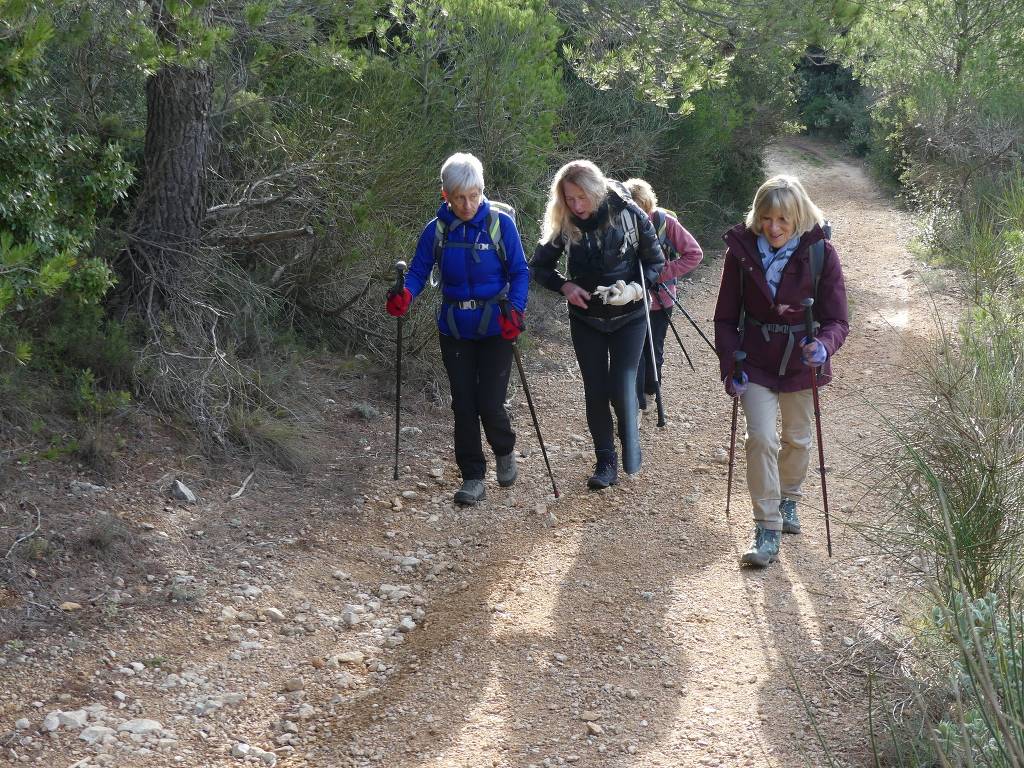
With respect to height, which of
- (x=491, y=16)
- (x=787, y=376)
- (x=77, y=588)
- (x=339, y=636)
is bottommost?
(x=339, y=636)

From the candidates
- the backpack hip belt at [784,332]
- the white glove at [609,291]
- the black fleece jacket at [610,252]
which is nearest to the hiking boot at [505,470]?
the black fleece jacket at [610,252]

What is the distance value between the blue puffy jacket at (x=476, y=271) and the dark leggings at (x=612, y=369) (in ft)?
1.86

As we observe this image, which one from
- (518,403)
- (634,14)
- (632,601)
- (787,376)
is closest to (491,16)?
(634,14)

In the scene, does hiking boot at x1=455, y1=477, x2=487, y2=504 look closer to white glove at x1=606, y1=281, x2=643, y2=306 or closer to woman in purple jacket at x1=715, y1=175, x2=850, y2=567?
white glove at x1=606, y1=281, x2=643, y2=306

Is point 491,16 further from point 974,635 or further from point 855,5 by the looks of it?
point 974,635

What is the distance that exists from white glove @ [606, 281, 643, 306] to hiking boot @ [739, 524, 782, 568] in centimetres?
153

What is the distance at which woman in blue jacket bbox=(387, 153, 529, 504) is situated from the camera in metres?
5.91

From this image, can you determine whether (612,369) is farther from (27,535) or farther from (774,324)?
(27,535)

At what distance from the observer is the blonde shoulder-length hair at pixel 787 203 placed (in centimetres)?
520

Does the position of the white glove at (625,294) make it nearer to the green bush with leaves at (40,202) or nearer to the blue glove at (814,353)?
the blue glove at (814,353)

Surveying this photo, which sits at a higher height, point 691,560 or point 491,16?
point 491,16

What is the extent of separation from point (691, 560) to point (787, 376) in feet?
3.90

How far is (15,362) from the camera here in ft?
19.8


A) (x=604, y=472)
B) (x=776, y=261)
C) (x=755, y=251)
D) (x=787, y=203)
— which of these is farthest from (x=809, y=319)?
(x=604, y=472)
